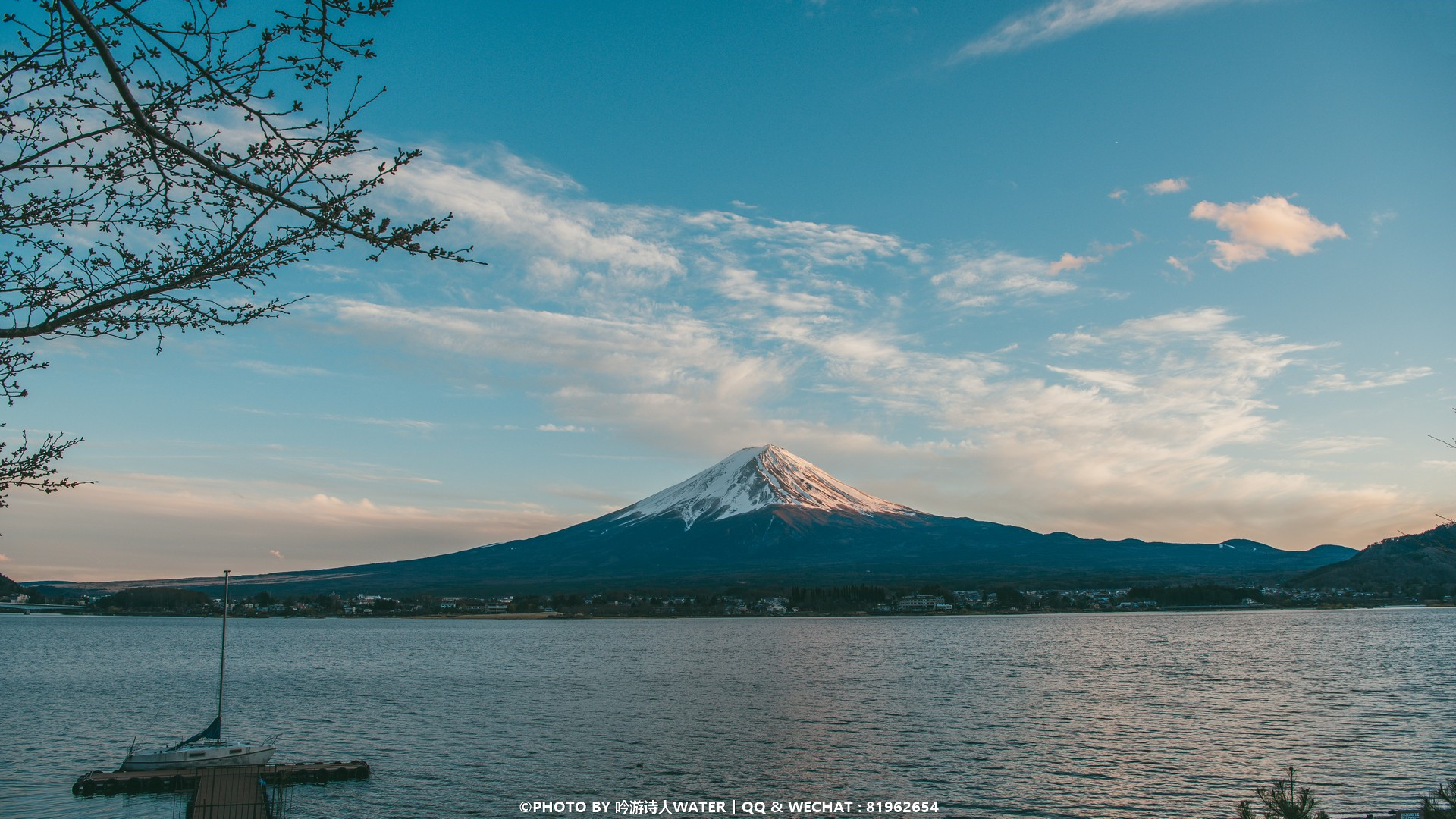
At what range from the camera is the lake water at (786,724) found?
3356 cm

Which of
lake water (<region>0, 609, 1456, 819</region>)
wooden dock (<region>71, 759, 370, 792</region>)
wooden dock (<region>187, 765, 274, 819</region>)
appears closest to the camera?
wooden dock (<region>187, 765, 274, 819</region>)

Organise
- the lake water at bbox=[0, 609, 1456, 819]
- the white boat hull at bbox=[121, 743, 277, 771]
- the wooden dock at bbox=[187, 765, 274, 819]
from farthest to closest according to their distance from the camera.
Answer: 1. the white boat hull at bbox=[121, 743, 277, 771]
2. the lake water at bbox=[0, 609, 1456, 819]
3. the wooden dock at bbox=[187, 765, 274, 819]

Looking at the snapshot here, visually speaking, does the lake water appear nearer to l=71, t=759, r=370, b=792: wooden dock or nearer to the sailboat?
l=71, t=759, r=370, b=792: wooden dock

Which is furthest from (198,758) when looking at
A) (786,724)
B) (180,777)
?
(786,724)

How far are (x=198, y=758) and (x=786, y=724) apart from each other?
28.5m

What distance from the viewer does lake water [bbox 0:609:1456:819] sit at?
33.6m

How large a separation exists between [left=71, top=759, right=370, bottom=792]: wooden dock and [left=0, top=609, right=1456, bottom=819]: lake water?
865mm

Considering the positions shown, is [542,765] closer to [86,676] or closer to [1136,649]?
[86,676]

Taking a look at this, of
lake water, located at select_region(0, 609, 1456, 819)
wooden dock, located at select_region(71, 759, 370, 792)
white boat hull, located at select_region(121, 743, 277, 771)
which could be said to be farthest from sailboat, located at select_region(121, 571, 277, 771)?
lake water, located at select_region(0, 609, 1456, 819)

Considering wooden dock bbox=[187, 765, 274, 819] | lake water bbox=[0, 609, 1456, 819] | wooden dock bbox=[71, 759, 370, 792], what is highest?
wooden dock bbox=[187, 765, 274, 819]

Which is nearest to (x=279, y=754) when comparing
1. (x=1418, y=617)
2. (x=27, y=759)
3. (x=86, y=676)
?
(x=27, y=759)

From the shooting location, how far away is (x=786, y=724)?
49781 mm

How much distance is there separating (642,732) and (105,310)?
4161cm

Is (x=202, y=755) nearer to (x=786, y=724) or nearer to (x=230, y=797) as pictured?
(x=230, y=797)
